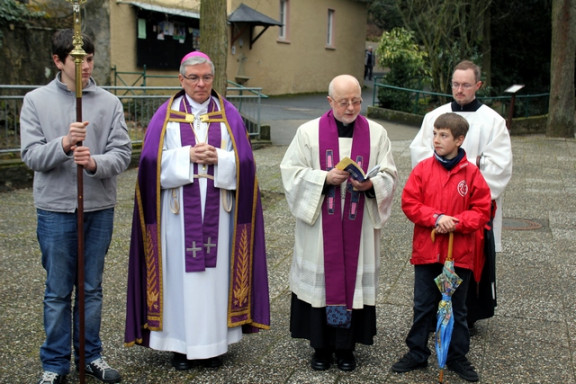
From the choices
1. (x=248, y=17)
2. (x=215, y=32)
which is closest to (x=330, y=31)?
(x=248, y=17)

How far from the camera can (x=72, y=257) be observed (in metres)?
4.10

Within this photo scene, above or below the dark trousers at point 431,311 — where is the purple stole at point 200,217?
above

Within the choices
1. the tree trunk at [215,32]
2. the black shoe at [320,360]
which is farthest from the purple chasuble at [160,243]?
the tree trunk at [215,32]

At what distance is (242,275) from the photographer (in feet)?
14.9

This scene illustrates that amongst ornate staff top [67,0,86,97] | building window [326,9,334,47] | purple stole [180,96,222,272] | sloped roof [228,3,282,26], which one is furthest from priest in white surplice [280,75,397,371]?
building window [326,9,334,47]

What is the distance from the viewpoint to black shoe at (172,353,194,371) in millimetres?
4484

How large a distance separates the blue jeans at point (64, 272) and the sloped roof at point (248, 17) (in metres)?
19.7

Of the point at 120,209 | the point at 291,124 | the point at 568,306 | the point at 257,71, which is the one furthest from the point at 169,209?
the point at 257,71

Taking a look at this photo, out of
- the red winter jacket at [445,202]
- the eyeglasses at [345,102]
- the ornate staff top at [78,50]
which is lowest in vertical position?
the red winter jacket at [445,202]

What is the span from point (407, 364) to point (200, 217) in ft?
5.31

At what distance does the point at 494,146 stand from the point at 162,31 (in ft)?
56.0

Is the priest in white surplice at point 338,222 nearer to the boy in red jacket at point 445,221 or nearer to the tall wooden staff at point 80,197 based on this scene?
the boy in red jacket at point 445,221

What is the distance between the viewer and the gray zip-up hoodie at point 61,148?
3955mm

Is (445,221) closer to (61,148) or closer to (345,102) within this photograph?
(345,102)
